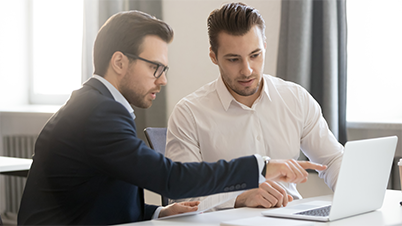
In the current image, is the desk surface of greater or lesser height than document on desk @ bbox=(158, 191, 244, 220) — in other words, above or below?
below

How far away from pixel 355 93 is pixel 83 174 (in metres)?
2.09

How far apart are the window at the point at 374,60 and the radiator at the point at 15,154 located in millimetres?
2788

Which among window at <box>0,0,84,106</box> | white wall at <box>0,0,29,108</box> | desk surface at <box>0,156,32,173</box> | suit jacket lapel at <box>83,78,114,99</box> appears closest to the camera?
suit jacket lapel at <box>83,78,114,99</box>

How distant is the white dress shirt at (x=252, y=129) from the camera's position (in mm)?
1769

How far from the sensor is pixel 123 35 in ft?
4.22

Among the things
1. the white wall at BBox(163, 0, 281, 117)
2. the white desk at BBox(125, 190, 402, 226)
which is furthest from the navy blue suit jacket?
the white wall at BBox(163, 0, 281, 117)

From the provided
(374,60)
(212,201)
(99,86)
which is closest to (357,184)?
(212,201)

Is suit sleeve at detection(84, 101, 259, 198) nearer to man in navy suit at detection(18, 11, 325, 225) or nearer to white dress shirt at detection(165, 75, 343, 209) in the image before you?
man in navy suit at detection(18, 11, 325, 225)

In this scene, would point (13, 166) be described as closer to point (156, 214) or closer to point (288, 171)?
point (156, 214)

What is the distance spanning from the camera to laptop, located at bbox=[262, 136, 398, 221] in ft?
3.73

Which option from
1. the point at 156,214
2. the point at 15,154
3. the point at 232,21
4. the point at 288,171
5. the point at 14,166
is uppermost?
the point at 232,21

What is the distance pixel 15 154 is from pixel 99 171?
319 centimetres

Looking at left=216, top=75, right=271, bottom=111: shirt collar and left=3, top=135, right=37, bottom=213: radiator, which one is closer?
left=216, top=75, right=271, bottom=111: shirt collar

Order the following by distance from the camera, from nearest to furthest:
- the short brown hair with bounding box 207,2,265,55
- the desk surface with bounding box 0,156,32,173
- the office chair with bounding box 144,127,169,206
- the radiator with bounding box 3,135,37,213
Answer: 1. the short brown hair with bounding box 207,2,265,55
2. the office chair with bounding box 144,127,169,206
3. the desk surface with bounding box 0,156,32,173
4. the radiator with bounding box 3,135,37,213
